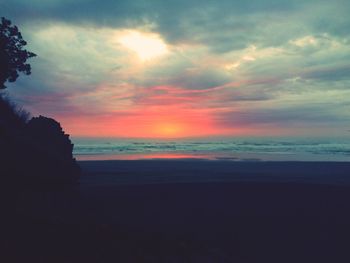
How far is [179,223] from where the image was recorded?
47.0ft

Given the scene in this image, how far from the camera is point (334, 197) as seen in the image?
18.3 meters

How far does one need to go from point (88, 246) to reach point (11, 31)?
11.7m

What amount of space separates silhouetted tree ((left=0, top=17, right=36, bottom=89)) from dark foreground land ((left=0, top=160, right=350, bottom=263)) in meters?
5.80

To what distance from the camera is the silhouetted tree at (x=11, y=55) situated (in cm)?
1524

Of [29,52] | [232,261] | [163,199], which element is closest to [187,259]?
[232,261]

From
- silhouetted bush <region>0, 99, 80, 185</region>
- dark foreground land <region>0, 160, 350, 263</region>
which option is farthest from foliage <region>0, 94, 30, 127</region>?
dark foreground land <region>0, 160, 350, 263</region>

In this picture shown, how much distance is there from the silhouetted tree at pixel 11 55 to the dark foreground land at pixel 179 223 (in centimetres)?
580

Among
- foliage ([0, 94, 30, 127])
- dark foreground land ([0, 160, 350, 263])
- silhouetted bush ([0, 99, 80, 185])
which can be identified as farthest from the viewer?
foliage ([0, 94, 30, 127])

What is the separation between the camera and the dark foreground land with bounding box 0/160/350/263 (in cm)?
848

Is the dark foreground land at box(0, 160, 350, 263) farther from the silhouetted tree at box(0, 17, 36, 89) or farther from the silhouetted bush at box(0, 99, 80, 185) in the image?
the silhouetted tree at box(0, 17, 36, 89)

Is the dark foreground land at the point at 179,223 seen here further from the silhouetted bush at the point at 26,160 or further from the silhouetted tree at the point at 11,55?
the silhouetted tree at the point at 11,55

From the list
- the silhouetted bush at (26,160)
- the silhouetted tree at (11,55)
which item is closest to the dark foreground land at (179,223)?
the silhouetted bush at (26,160)

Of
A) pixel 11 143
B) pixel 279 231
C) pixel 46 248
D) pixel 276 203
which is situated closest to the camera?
pixel 46 248

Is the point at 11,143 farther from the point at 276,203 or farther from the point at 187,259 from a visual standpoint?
the point at 276,203
